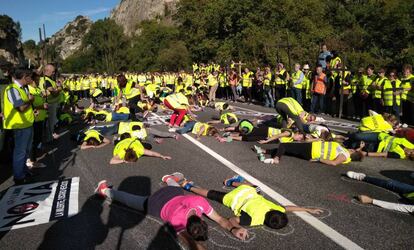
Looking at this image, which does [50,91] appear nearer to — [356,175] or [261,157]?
[261,157]

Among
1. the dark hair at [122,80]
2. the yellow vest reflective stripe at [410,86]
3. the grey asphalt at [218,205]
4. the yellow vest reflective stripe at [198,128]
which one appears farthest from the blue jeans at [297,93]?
the grey asphalt at [218,205]

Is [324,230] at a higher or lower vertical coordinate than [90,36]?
lower

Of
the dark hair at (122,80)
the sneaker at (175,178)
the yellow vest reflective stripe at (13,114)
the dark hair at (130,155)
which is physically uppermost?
the dark hair at (122,80)

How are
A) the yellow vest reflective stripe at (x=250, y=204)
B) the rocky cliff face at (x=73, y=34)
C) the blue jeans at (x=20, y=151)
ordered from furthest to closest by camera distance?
the rocky cliff face at (x=73, y=34) → the blue jeans at (x=20, y=151) → the yellow vest reflective stripe at (x=250, y=204)

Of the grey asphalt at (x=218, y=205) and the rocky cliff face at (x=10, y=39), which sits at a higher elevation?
the rocky cliff face at (x=10, y=39)

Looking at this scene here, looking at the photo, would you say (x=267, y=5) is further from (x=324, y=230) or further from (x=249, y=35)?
(x=324, y=230)

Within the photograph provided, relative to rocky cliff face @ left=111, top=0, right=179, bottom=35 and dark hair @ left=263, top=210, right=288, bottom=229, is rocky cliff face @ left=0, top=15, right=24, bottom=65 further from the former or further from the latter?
dark hair @ left=263, top=210, right=288, bottom=229

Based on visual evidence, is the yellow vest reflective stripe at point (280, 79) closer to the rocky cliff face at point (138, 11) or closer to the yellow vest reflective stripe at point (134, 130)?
the yellow vest reflective stripe at point (134, 130)

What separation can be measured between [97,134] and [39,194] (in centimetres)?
Answer: 367

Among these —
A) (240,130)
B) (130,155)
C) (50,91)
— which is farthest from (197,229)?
(50,91)

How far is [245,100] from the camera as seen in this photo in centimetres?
2112

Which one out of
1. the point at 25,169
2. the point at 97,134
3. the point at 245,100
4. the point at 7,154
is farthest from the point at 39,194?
the point at 245,100

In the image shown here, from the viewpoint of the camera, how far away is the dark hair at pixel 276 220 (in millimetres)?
4465

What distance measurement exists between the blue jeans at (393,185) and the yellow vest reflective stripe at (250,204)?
6.74ft
